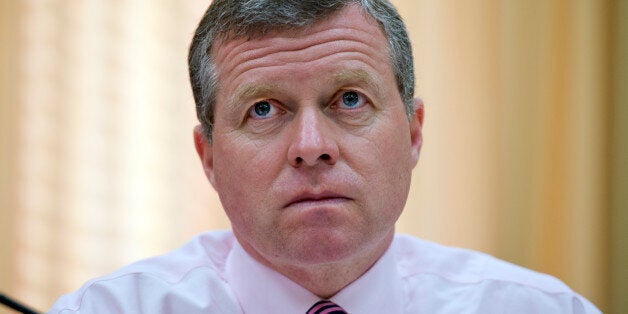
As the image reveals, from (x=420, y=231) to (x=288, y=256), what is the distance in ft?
4.75

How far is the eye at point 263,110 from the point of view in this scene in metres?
1.28

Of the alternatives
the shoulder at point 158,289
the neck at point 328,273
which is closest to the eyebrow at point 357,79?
the neck at point 328,273

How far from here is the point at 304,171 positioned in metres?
1.20

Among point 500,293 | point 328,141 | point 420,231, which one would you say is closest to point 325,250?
point 328,141

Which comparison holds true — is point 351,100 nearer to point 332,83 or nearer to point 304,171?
point 332,83

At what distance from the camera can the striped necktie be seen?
1.30 meters

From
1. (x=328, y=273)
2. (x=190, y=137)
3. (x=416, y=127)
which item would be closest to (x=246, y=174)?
(x=328, y=273)

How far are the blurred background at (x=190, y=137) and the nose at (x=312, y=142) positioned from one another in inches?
56.3

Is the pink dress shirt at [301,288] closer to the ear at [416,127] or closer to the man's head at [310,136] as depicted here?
the man's head at [310,136]

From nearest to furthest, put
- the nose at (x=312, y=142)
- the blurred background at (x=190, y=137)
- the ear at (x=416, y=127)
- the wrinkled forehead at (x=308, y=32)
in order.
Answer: the nose at (x=312, y=142) → the wrinkled forehead at (x=308, y=32) → the ear at (x=416, y=127) → the blurred background at (x=190, y=137)

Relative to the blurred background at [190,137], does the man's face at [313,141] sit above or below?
above

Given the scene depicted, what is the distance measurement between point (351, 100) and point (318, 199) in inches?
7.4

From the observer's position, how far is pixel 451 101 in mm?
2611

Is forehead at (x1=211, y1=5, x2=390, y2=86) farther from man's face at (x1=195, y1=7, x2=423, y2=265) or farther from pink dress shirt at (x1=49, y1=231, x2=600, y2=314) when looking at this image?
pink dress shirt at (x1=49, y1=231, x2=600, y2=314)
